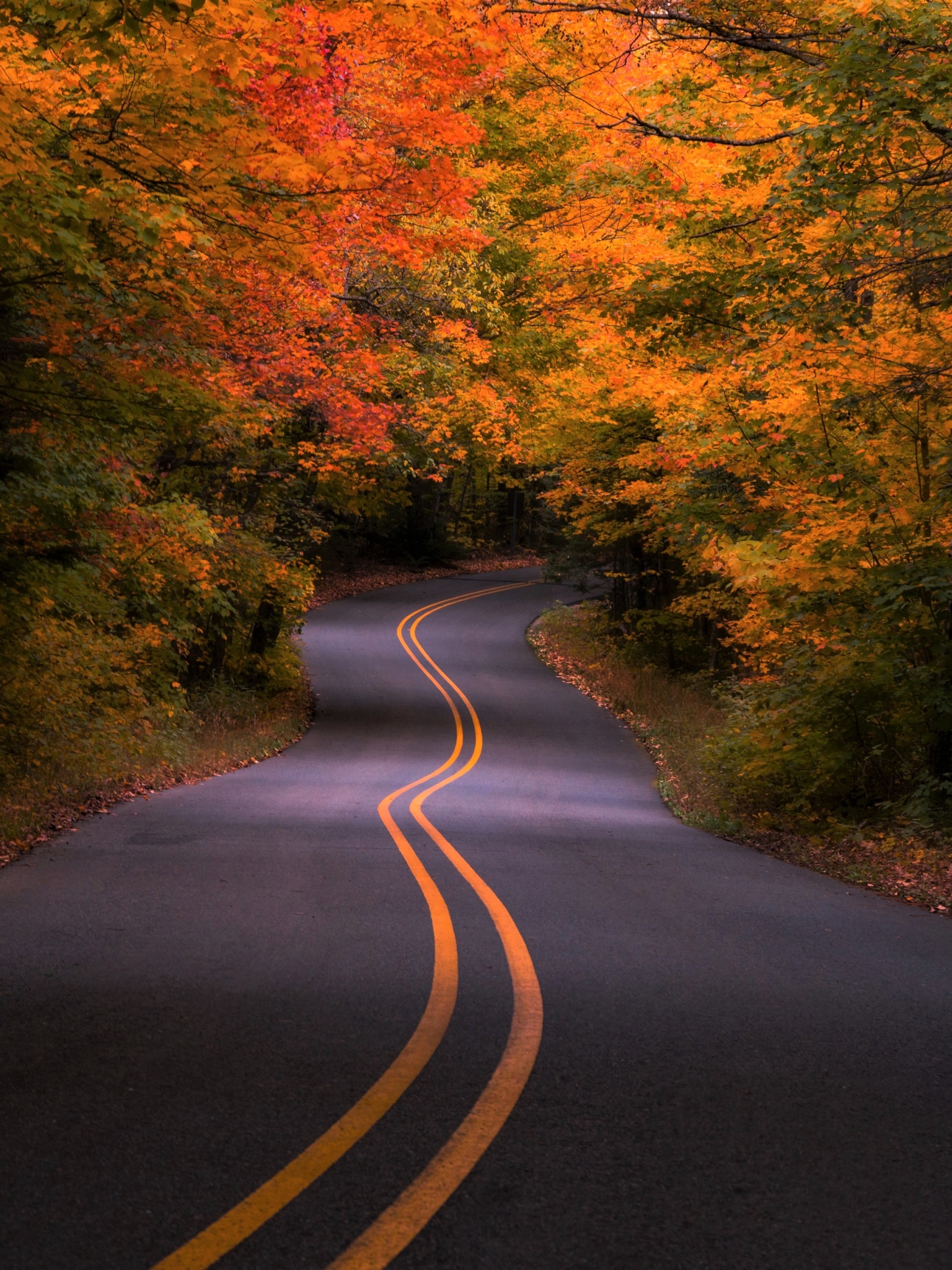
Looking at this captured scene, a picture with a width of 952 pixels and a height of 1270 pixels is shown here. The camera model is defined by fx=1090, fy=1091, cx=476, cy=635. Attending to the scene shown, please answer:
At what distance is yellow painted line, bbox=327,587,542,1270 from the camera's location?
3.25 m

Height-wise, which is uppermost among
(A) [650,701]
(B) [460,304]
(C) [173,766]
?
(B) [460,304]

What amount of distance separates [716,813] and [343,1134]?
1102cm

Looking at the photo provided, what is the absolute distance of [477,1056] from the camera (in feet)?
15.8

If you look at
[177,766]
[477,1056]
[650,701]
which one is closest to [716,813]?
[177,766]

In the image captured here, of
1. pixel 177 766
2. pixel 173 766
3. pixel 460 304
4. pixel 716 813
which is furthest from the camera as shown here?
pixel 460 304

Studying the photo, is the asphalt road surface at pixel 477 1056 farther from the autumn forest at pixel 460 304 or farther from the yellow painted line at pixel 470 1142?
the autumn forest at pixel 460 304

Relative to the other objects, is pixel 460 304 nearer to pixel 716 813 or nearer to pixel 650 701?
pixel 650 701

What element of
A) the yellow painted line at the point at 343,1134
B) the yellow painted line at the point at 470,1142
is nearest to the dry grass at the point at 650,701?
the yellow painted line at the point at 343,1134

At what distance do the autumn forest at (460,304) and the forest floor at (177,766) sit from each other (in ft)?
0.71

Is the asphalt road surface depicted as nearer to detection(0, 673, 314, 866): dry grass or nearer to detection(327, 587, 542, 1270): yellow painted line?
detection(327, 587, 542, 1270): yellow painted line

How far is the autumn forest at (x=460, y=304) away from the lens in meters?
7.79

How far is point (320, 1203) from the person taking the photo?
347 centimetres

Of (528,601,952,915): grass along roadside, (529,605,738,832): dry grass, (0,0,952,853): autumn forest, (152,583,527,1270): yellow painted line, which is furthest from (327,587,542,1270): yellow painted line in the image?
(529,605,738,832): dry grass

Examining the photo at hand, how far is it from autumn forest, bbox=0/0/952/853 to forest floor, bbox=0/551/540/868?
0.71 ft
